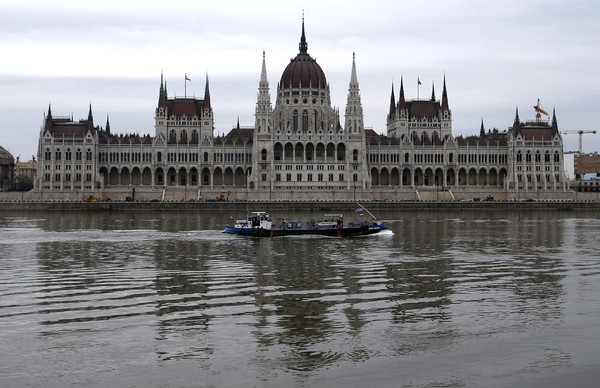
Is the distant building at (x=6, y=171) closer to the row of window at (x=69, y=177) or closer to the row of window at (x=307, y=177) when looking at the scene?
the row of window at (x=69, y=177)

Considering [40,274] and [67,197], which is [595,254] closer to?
[40,274]

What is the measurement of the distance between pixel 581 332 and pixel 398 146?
125936 millimetres

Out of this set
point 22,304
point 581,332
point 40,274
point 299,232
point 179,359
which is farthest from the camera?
point 299,232

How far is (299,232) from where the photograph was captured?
60875 mm

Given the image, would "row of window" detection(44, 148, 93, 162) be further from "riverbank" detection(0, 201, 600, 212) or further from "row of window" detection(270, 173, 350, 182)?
"row of window" detection(270, 173, 350, 182)

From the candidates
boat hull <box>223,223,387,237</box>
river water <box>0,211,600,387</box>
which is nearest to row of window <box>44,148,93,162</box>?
boat hull <box>223,223,387,237</box>

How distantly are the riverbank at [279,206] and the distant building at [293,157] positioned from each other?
38.6 feet

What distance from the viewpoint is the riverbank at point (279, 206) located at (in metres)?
119

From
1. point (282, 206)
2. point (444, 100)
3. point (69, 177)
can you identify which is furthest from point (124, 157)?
point (444, 100)

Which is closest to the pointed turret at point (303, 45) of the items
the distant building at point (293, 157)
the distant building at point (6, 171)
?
the distant building at point (293, 157)

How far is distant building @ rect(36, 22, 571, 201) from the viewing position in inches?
5458

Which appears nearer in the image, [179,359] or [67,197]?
[179,359]

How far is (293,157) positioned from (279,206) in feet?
77.5

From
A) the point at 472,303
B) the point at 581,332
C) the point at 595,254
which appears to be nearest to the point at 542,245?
the point at 595,254
